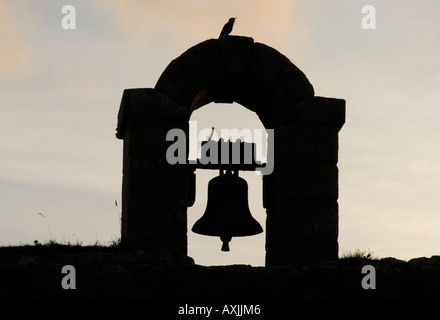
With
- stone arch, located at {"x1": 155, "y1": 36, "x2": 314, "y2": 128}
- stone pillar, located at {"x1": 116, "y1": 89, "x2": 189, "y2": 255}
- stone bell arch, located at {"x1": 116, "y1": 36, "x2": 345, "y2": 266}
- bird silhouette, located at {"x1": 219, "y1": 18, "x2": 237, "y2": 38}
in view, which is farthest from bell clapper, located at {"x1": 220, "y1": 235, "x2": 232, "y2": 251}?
bird silhouette, located at {"x1": 219, "y1": 18, "x2": 237, "y2": 38}

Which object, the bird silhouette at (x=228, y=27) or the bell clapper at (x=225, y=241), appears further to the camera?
the bird silhouette at (x=228, y=27)

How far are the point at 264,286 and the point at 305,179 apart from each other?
168 centimetres

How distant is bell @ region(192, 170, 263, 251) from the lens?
8.23 m

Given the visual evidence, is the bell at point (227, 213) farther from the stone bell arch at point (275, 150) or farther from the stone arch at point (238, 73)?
the stone arch at point (238, 73)

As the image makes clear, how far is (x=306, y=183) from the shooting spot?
8.13 meters

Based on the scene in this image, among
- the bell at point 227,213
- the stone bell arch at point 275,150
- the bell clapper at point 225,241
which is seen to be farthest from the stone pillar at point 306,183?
the bell clapper at point 225,241

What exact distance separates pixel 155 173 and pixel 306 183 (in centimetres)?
136

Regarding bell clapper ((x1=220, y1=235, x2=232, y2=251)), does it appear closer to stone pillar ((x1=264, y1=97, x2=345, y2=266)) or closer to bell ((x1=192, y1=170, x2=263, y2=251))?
bell ((x1=192, y1=170, x2=263, y2=251))

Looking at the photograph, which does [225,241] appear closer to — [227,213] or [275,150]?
[227,213]

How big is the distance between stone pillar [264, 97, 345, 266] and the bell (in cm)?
27

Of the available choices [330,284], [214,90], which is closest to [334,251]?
[330,284]

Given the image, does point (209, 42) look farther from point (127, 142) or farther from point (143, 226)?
point (143, 226)

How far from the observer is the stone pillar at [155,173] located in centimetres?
785

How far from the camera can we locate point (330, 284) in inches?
268
